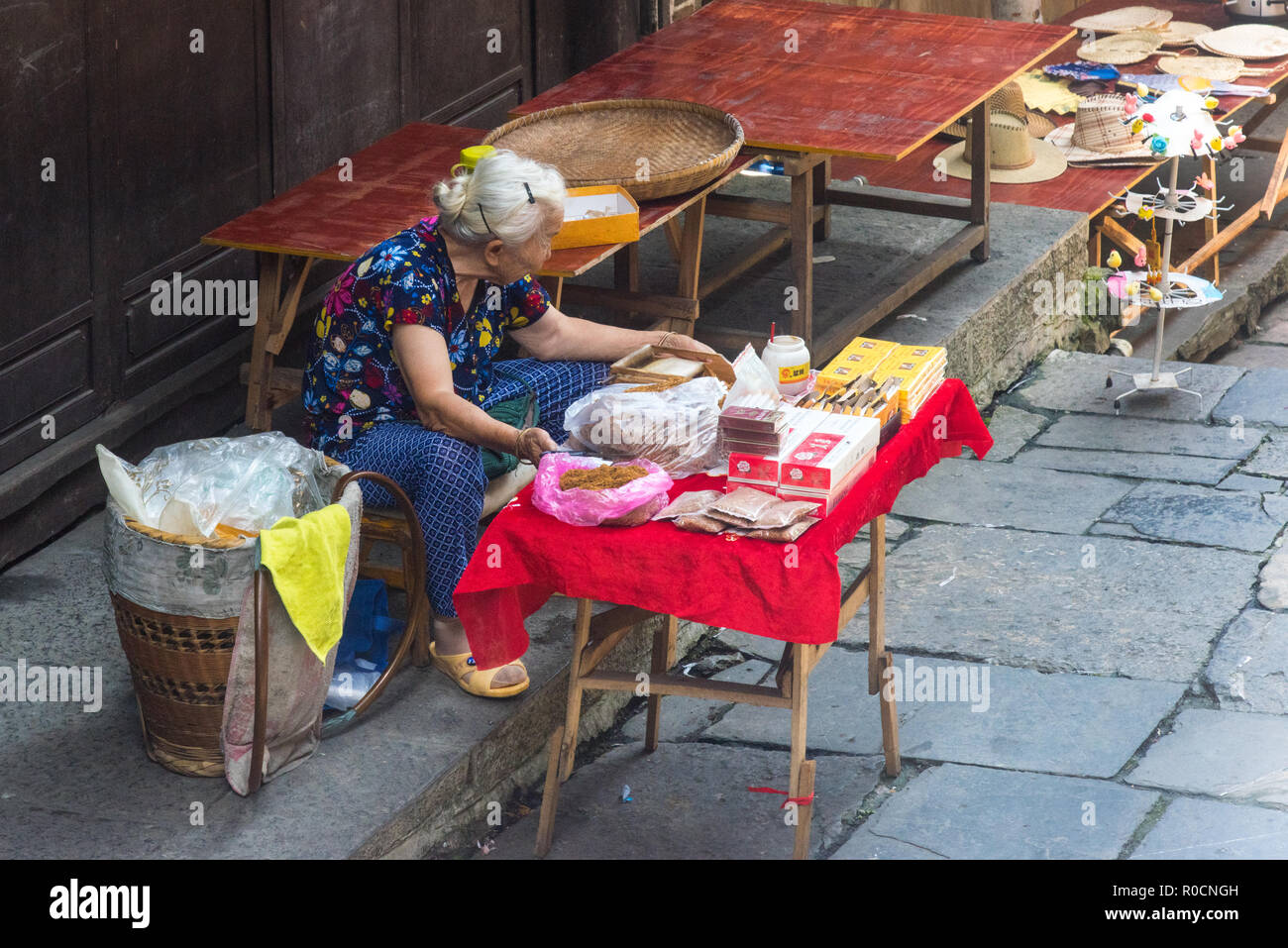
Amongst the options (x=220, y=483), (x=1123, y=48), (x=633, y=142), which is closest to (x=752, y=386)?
(x=220, y=483)

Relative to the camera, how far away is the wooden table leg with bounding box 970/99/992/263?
6961mm

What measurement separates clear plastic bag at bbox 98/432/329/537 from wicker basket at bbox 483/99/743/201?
4.96ft

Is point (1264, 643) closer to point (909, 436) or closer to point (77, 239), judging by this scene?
point (909, 436)

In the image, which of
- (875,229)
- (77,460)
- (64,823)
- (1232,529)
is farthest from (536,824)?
(875,229)

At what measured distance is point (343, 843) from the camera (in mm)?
3691

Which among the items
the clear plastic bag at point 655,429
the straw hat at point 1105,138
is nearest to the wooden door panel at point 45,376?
the clear plastic bag at point 655,429

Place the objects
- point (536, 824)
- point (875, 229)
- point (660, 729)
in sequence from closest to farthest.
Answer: point (536, 824)
point (660, 729)
point (875, 229)

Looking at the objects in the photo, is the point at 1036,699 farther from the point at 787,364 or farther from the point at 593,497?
the point at 593,497

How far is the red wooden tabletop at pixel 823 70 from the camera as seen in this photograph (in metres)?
5.88

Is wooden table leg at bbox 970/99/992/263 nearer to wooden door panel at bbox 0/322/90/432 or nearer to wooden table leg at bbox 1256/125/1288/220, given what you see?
wooden table leg at bbox 1256/125/1288/220

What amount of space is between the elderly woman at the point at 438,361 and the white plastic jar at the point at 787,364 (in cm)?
28

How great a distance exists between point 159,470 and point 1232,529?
342cm

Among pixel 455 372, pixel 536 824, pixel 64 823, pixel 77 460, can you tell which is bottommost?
pixel 536 824

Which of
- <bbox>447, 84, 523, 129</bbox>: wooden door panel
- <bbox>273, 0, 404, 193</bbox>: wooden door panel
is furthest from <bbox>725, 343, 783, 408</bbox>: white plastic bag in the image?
<bbox>447, 84, 523, 129</bbox>: wooden door panel
